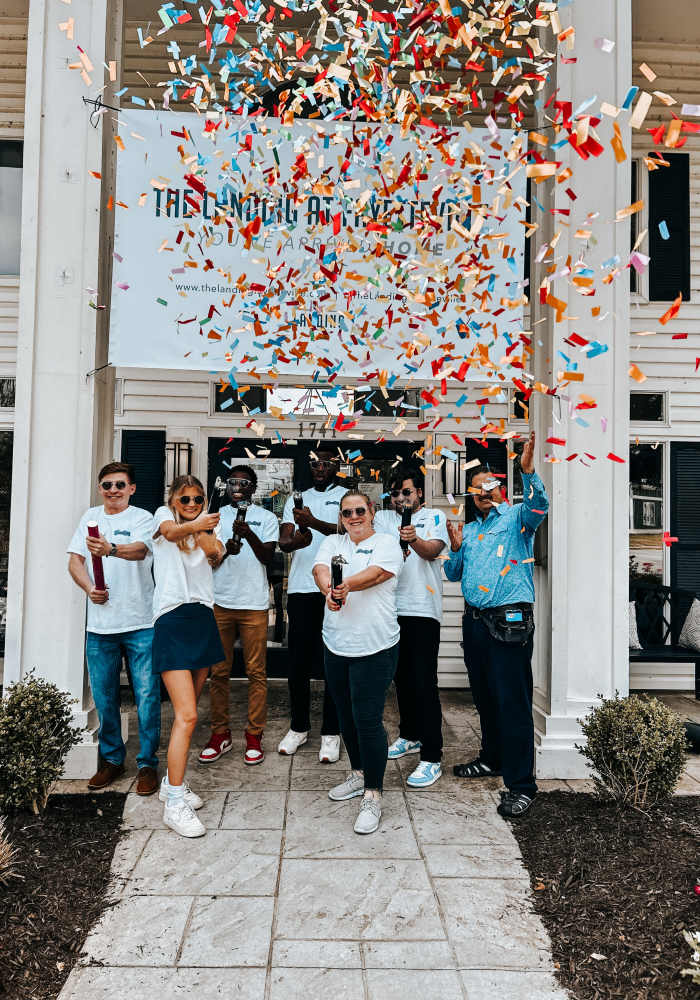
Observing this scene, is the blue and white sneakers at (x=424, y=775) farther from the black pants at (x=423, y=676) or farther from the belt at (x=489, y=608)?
the belt at (x=489, y=608)

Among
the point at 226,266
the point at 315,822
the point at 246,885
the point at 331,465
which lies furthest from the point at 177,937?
the point at 226,266

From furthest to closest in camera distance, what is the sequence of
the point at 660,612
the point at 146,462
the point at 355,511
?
the point at 660,612 < the point at 146,462 < the point at 355,511

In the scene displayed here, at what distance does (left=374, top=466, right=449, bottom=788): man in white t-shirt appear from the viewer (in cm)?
421

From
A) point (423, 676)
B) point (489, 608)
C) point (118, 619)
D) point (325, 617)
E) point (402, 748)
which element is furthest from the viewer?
point (402, 748)

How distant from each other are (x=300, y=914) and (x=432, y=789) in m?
1.45

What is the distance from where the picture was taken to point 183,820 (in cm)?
352

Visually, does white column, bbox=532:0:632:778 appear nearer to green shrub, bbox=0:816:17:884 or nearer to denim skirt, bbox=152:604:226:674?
denim skirt, bbox=152:604:226:674

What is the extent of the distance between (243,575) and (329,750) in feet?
4.36

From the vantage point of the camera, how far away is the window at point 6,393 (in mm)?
6633

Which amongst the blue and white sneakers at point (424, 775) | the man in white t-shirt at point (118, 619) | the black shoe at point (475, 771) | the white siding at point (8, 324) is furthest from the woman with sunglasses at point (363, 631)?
the white siding at point (8, 324)

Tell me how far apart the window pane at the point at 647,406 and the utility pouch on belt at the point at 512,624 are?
381cm

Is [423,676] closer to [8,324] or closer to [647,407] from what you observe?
[647,407]

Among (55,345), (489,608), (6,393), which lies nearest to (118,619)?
(55,345)

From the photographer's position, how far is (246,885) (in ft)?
10.0
